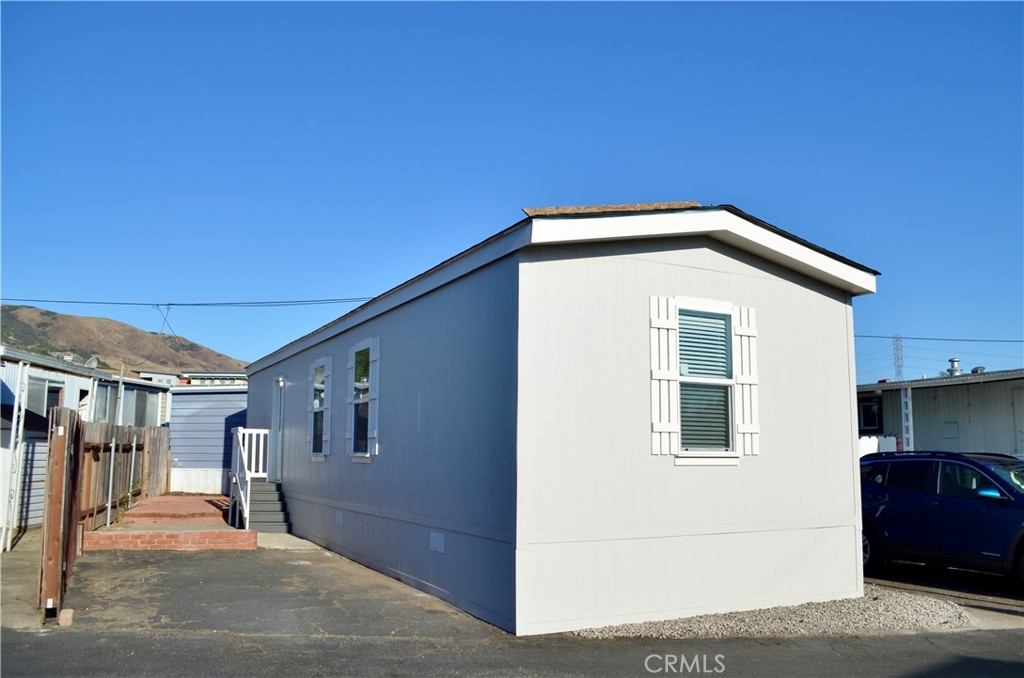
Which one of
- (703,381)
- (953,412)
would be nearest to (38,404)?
(703,381)

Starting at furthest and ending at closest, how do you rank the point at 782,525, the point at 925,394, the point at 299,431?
the point at 925,394, the point at 299,431, the point at 782,525

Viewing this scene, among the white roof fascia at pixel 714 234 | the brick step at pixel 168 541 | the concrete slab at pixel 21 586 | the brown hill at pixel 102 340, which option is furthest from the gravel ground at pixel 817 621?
the brown hill at pixel 102 340

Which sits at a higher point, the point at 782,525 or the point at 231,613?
the point at 782,525

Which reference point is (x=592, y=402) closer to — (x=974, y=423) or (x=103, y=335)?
(x=974, y=423)

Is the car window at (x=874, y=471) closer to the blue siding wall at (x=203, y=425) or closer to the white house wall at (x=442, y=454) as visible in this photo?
the white house wall at (x=442, y=454)

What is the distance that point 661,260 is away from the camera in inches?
330

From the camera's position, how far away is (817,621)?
7.92 metres

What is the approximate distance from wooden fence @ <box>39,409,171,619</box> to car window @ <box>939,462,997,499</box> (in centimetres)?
957

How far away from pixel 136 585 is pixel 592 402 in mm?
5568

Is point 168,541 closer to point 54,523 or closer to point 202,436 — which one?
point 54,523

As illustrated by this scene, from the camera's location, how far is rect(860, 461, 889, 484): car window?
37.1 feet

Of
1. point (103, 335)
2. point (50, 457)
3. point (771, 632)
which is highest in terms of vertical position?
point (103, 335)

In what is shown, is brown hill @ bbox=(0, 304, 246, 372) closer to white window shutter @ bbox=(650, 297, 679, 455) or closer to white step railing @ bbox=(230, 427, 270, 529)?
white step railing @ bbox=(230, 427, 270, 529)

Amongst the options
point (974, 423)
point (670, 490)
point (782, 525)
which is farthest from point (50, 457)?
point (974, 423)
